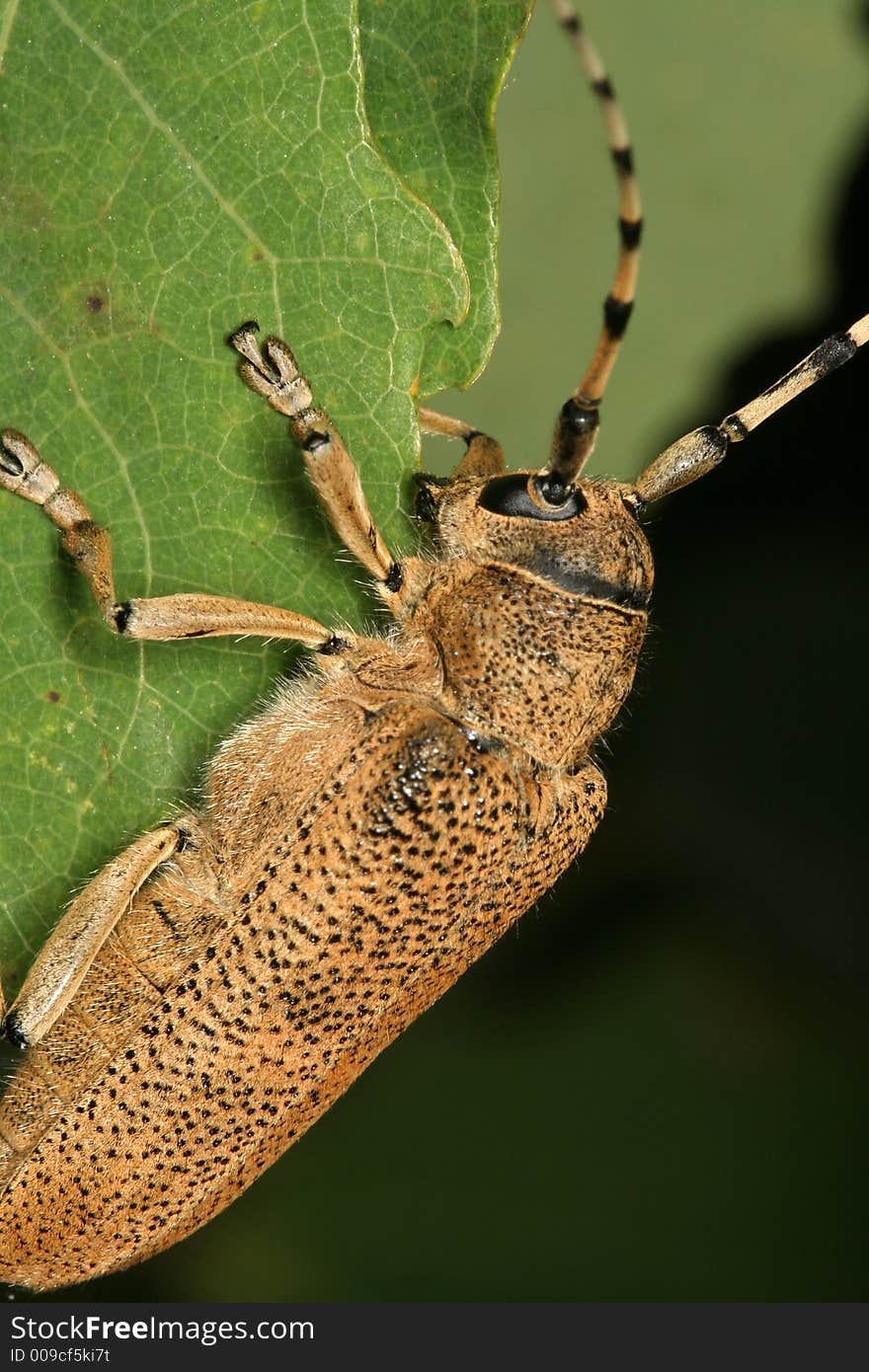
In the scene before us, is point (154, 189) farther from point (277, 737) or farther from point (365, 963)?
point (365, 963)

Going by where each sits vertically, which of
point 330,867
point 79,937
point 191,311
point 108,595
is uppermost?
point 191,311

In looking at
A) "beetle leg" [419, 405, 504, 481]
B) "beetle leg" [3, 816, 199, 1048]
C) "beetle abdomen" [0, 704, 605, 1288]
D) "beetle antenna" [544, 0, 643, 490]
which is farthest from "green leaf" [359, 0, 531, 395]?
"beetle leg" [3, 816, 199, 1048]

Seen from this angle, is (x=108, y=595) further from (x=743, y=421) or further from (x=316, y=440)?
(x=743, y=421)

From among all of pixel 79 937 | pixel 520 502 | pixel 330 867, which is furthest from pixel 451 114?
pixel 79 937

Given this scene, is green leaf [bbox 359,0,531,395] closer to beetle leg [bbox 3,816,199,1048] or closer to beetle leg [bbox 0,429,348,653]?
beetle leg [bbox 0,429,348,653]

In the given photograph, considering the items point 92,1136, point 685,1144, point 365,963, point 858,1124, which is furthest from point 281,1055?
point 858,1124

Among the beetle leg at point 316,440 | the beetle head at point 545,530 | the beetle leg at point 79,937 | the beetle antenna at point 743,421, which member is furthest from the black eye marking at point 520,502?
the beetle leg at point 79,937

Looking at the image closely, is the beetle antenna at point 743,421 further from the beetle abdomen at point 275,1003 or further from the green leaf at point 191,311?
the beetle abdomen at point 275,1003
